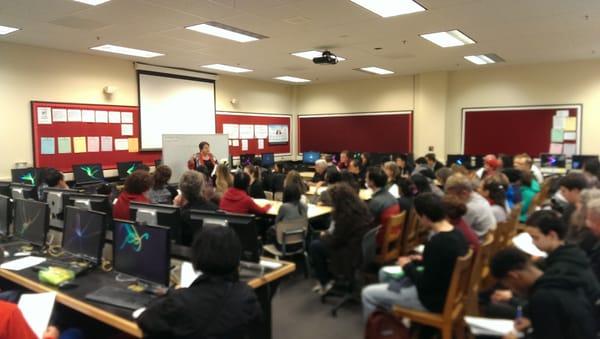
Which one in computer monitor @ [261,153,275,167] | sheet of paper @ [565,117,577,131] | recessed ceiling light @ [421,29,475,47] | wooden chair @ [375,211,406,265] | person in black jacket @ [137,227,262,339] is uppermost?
recessed ceiling light @ [421,29,475,47]

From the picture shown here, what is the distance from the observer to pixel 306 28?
5691 mm

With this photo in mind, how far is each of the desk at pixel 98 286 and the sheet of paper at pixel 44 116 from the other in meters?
4.96

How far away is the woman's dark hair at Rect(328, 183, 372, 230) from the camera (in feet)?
11.8

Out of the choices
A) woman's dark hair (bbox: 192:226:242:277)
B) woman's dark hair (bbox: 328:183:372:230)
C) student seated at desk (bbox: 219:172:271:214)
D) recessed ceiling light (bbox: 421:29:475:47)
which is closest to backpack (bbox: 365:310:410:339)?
woman's dark hair (bbox: 328:183:372:230)

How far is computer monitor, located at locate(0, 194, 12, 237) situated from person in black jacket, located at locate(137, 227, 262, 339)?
2476 millimetres

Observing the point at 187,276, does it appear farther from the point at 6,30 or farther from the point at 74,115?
the point at 74,115

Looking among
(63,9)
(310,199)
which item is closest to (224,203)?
(310,199)

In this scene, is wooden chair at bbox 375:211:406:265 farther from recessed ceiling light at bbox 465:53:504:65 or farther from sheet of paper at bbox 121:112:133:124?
sheet of paper at bbox 121:112:133:124

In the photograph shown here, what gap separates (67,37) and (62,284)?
194 inches

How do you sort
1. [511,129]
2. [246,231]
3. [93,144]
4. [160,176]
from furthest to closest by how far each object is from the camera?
[511,129], [93,144], [160,176], [246,231]

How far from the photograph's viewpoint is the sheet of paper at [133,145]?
8.20 meters

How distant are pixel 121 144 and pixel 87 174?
0.97m

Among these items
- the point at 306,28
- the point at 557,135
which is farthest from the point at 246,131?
the point at 557,135

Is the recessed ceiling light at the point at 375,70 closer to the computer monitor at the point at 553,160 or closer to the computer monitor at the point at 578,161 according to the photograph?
the computer monitor at the point at 553,160
